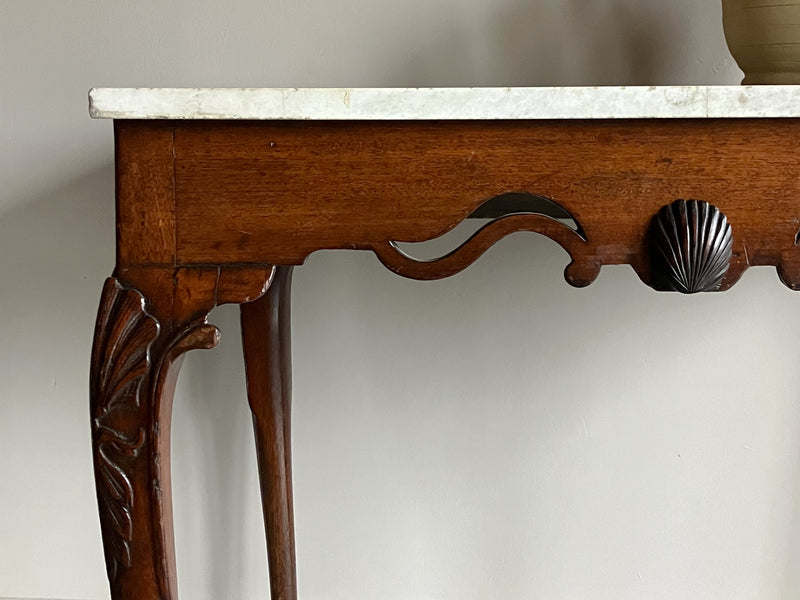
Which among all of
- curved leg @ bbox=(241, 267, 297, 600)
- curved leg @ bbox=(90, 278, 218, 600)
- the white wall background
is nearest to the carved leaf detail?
curved leg @ bbox=(90, 278, 218, 600)

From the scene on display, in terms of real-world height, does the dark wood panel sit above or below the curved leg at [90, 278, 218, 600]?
above

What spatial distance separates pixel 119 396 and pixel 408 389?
1.60 ft

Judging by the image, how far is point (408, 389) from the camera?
1.06 m

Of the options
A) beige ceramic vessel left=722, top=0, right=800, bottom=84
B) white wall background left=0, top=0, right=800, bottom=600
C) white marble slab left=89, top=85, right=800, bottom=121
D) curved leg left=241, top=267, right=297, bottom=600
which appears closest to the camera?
white marble slab left=89, top=85, right=800, bottom=121

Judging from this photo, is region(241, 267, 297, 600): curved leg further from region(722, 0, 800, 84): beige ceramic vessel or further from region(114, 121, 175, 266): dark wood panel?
region(722, 0, 800, 84): beige ceramic vessel

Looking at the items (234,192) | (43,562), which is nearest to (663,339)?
(234,192)

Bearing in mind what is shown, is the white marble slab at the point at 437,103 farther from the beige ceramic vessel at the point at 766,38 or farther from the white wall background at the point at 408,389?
the white wall background at the point at 408,389

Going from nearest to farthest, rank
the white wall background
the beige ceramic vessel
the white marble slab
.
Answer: the white marble slab < the beige ceramic vessel < the white wall background

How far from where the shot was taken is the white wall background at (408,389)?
1.02 meters

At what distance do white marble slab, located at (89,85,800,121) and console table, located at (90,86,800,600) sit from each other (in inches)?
0.4

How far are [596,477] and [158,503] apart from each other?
1.98 ft

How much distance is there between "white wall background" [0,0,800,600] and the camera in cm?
102

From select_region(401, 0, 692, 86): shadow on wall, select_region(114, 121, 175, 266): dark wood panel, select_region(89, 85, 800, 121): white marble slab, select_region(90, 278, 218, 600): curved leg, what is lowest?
select_region(90, 278, 218, 600): curved leg

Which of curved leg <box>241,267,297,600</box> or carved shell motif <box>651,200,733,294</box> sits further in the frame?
curved leg <box>241,267,297,600</box>
